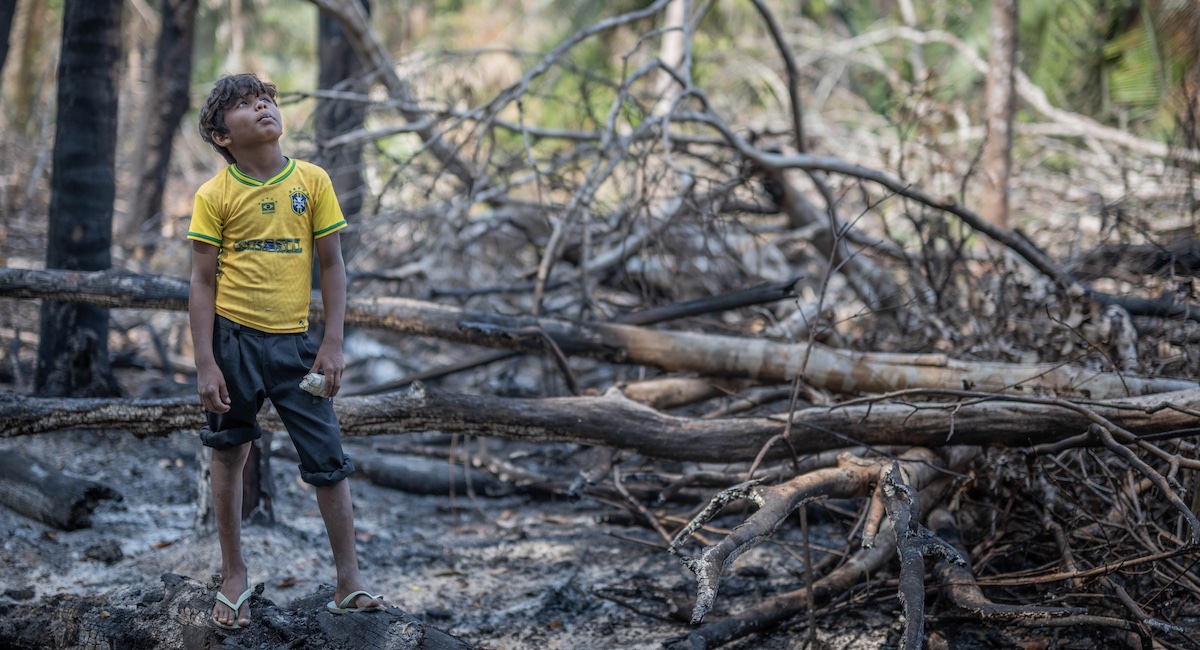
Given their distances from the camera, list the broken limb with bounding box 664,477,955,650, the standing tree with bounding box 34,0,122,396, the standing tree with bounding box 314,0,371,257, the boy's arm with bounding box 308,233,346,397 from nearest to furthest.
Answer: the boy's arm with bounding box 308,233,346,397 < the broken limb with bounding box 664,477,955,650 < the standing tree with bounding box 34,0,122,396 < the standing tree with bounding box 314,0,371,257

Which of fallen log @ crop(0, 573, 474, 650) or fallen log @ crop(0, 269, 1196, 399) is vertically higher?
fallen log @ crop(0, 269, 1196, 399)

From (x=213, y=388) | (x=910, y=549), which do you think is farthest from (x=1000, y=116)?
(x=213, y=388)

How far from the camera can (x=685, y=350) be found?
3852 millimetres

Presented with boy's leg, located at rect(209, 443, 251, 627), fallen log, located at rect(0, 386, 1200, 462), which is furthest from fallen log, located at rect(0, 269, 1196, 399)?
boy's leg, located at rect(209, 443, 251, 627)

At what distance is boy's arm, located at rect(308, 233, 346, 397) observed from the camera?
2.33 m

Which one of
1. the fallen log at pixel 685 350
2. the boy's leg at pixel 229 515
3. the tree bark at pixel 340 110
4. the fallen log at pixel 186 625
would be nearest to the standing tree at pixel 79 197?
the fallen log at pixel 685 350

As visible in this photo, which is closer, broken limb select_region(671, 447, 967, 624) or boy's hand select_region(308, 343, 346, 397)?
broken limb select_region(671, 447, 967, 624)

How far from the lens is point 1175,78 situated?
8.44 meters

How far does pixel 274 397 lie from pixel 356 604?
24.5 inches

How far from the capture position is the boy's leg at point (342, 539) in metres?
2.40

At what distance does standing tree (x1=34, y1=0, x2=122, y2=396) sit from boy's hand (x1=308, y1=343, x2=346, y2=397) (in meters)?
2.54

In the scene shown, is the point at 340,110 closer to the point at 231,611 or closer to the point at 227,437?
the point at 227,437

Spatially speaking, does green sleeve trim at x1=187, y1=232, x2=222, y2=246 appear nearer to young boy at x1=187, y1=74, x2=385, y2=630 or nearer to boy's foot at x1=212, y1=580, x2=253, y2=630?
young boy at x1=187, y1=74, x2=385, y2=630

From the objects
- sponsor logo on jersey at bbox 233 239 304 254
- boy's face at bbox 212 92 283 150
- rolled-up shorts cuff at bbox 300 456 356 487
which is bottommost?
rolled-up shorts cuff at bbox 300 456 356 487
